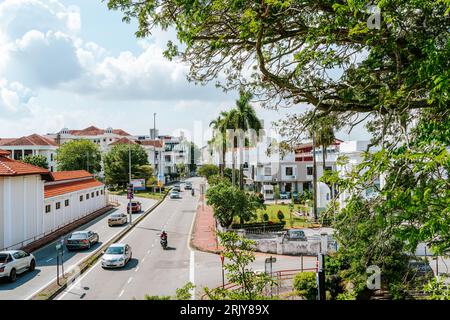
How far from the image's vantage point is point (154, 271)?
21.3 metres

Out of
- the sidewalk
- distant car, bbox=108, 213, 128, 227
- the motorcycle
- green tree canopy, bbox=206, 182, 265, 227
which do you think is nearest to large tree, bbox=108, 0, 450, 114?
the sidewalk

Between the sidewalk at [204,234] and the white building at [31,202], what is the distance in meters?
10.9

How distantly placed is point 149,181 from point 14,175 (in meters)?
49.9

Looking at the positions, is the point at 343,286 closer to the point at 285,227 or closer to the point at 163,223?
the point at 285,227

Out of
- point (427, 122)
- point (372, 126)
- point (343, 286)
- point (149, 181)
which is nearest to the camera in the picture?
point (427, 122)

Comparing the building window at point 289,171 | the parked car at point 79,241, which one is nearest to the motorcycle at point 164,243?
the parked car at point 79,241

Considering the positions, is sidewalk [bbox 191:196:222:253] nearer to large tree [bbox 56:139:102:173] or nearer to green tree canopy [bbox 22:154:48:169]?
large tree [bbox 56:139:102:173]

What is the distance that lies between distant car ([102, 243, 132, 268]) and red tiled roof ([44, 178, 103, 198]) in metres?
10.9

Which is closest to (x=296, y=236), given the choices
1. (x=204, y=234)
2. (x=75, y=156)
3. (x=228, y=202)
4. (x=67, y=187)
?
(x=228, y=202)

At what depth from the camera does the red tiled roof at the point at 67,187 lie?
105ft

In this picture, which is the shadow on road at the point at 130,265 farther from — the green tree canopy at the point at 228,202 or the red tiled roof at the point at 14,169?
the green tree canopy at the point at 228,202
